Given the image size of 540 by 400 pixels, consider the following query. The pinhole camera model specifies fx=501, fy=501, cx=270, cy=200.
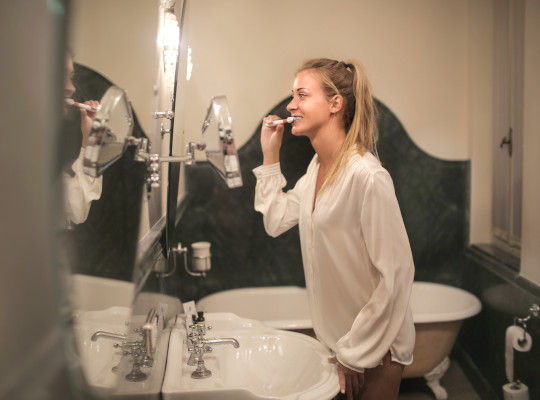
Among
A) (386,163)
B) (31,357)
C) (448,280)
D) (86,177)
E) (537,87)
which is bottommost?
(448,280)

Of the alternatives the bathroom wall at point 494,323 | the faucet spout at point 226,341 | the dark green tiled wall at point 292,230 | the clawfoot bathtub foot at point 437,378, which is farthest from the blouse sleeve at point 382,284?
the dark green tiled wall at point 292,230

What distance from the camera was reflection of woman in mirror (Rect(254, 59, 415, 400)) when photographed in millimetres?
1374

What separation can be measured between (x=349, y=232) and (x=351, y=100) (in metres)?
0.48

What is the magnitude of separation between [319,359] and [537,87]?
146 centimetres

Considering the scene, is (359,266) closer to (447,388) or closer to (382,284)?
(382,284)

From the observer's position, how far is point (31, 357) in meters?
0.38

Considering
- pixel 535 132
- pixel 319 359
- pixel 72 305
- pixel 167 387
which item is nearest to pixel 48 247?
pixel 72 305

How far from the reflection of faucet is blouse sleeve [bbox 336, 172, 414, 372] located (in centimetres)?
34

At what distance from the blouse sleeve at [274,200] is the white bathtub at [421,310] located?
0.60 meters

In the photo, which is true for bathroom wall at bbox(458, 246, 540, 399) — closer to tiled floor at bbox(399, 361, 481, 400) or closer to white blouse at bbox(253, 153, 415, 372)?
tiled floor at bbox(399, 361, 481, 400)

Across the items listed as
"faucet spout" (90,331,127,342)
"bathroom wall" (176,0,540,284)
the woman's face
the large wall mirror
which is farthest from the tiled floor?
"faucet spout" (90,331,127,342)

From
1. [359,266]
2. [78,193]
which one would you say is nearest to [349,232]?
[359,266]

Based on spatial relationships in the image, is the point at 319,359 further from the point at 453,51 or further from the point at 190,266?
the point at 453,51

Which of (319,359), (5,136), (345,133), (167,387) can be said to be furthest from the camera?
(345,133)
